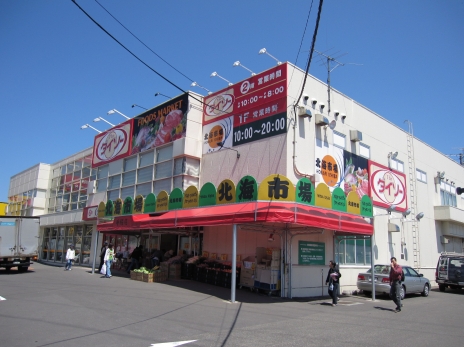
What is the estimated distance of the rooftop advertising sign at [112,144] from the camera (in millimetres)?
25406

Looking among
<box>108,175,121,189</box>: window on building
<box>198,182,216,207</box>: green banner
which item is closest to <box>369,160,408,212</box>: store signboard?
<box>198,182,216,207</box>: green banner

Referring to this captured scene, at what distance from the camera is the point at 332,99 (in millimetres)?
19109

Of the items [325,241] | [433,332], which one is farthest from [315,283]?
[433,332]

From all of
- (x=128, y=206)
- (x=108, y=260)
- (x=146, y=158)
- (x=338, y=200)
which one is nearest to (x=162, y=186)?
(x=128, y=206)

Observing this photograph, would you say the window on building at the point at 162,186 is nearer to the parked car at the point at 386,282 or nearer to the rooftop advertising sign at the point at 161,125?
the rooftop advertising sign at the point at 161,125

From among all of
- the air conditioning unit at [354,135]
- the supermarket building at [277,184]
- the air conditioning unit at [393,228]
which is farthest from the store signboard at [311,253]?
the air conditioning unit at [393,228]

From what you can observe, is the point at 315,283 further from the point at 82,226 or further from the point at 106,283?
the point at 82,226

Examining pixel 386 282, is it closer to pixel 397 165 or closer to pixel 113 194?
pixel 397 165

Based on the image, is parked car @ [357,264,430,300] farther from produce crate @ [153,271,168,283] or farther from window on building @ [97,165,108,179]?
window on building @ [97,165,108,179]

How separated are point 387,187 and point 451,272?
221 inches

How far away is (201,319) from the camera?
985 cm

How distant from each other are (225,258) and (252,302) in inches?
189

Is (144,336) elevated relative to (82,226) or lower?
lower

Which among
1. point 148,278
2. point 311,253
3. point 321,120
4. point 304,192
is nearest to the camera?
point 304,192
